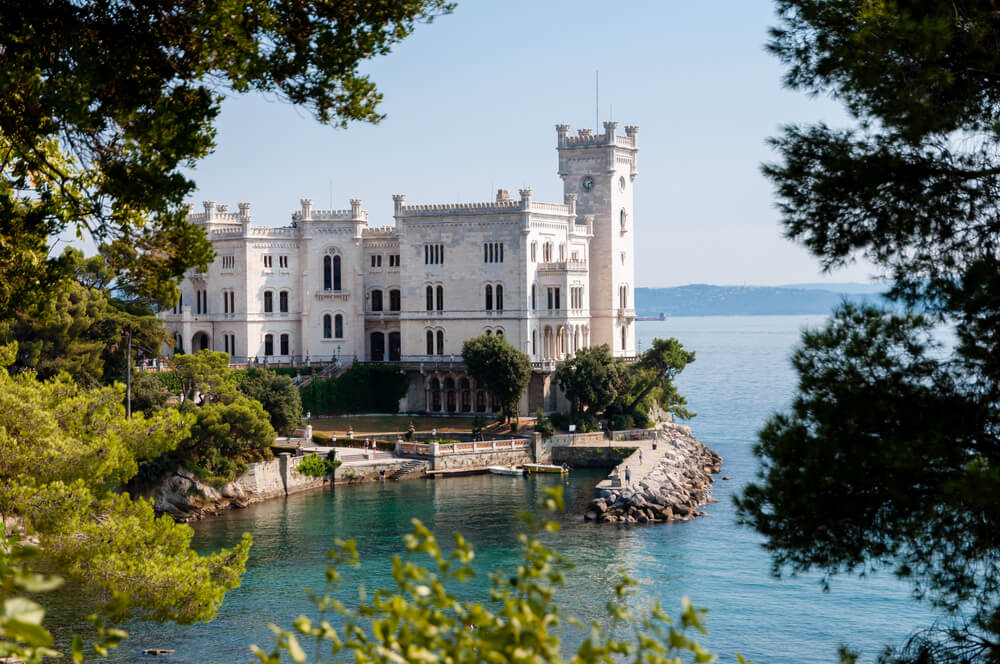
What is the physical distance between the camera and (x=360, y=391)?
2704 inches

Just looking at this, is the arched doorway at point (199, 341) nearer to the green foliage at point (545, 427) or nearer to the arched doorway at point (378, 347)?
the arched doorway at point (378, 347)

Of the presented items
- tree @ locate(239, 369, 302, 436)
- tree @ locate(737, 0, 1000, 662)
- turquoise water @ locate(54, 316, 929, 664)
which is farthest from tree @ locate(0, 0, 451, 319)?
tree @ locate(239, 369, 302, 436)

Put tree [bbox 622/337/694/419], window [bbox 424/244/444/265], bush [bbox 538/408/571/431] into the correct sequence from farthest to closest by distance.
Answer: window [bbox 424/244/444/265] < tree [bbox 622/337/694/419] < bush [bbox 538/408/571/431]

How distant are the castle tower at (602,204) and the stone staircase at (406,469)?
57.5 ft

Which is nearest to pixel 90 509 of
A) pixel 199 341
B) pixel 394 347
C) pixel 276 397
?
pixel 276 397

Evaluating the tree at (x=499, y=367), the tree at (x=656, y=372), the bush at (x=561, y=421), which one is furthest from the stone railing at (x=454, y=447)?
the tree at (x=656, y=372)

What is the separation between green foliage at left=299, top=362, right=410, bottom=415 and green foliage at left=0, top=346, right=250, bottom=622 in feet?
141

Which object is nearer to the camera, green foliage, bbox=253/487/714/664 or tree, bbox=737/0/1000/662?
green foliage, bbox=253/487/714/664

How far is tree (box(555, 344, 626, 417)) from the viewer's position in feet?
202

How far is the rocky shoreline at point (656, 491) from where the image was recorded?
4872 cm

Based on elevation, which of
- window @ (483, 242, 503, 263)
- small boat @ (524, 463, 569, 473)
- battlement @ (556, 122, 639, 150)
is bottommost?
small boat @ (524, 463, 569, 473)

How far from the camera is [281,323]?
233 feet

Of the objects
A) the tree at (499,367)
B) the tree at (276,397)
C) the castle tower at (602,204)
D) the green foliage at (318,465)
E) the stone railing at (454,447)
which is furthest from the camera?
the castle tower at (602,204)

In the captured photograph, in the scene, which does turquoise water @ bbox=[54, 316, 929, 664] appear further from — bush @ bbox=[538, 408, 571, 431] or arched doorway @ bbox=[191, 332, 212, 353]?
arched doorway @ bbox=[191, 332, 212, 353]
